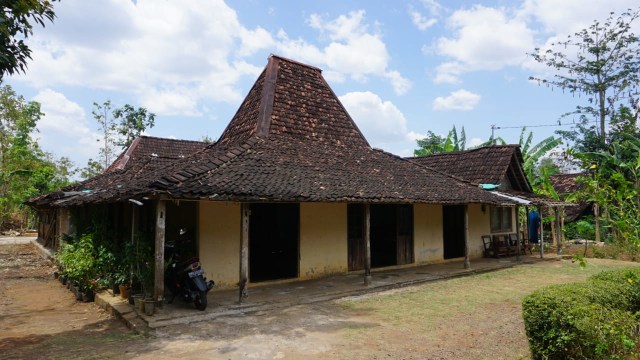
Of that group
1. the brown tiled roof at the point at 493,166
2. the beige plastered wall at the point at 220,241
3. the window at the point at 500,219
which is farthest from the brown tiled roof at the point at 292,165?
the brown tiled roof at the point at 493,166

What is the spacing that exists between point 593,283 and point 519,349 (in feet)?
4.29

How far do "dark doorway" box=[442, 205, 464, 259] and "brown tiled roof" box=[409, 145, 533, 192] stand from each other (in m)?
2.70

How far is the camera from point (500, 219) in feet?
55.5

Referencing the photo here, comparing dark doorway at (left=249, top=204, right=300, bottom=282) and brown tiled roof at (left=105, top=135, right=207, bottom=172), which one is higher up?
brown tiled roof at (left=105, top=135, right=207, bottom=172)

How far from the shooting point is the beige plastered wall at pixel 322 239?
10516 millimetres

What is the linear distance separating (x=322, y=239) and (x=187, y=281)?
13.3 feet

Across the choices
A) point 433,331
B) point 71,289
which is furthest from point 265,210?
point 433,331

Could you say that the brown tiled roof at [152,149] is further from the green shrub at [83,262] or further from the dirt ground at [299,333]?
the dirt ground at [299,333]

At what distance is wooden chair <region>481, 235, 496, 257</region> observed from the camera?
15695 millimetres

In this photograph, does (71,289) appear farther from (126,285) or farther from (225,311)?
(225,311)

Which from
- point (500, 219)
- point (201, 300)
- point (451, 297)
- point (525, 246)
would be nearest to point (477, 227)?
point (500, 219)

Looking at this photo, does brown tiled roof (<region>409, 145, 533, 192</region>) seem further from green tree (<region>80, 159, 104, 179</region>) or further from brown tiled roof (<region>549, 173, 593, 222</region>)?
green tree (<region>80, 159, 104, 179</region>)

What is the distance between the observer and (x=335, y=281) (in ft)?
34.1

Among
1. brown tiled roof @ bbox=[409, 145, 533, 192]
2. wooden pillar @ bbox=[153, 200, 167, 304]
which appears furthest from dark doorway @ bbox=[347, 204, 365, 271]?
brown tiled roof @ bbox=[409, 145, 533, 192]
